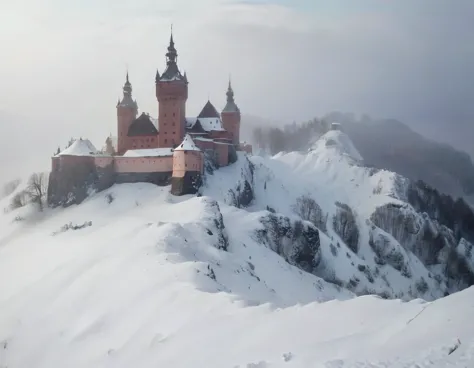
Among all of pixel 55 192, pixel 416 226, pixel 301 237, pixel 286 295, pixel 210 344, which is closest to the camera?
pixel 210 344

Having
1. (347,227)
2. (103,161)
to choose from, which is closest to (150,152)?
(103,161)

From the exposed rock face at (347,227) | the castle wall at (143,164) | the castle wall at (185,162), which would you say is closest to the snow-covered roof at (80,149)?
the castle wall at (143,164)

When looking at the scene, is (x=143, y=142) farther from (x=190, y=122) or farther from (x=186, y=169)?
(x=186, y=169)

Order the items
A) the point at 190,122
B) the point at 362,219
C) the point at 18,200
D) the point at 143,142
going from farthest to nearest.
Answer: the point at 362,219, the point at 190,122, the point at 143,142, the point at 18,200

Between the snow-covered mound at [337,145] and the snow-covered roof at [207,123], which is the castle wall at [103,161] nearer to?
the snow-covered roof at [207,123]

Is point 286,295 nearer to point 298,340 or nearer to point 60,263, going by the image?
point 60,263

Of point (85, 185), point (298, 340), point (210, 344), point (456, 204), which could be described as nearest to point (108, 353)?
point (210, 344)
